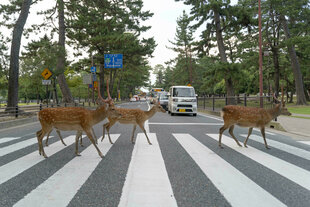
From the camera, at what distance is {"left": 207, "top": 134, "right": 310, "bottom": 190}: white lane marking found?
11.6 feet

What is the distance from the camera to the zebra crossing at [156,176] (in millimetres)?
2785

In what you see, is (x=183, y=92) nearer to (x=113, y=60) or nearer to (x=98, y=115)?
(x=98, y=115)

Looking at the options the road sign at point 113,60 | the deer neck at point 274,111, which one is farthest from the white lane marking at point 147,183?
the road sign at point 113,60

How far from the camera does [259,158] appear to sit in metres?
4.75

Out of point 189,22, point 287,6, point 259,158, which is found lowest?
point 259,158

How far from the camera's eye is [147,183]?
130 inches

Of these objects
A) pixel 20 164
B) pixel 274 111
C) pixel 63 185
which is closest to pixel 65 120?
pixel 20 164

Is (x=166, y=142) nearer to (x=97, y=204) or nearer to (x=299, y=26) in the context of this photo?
(x=97, y=204)

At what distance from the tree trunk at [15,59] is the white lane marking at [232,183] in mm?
14612

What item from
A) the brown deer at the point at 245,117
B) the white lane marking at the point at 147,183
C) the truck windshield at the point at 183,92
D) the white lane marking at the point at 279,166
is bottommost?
the white lane marking at the point at 279,166

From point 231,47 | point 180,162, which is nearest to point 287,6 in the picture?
point 231,47

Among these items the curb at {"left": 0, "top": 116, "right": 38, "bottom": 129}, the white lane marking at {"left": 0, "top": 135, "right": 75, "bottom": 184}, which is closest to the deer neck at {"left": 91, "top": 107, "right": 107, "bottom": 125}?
the white lane marking at {"left": 0, "top": 135, "right": 75, "bottom": 184}

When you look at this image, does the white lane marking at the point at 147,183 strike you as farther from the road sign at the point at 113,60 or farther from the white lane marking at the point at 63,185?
the road sign at the point at 113,60

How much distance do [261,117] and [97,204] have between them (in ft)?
16.0
